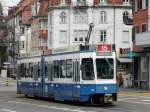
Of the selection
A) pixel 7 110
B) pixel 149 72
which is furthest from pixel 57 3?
pixel 7 110

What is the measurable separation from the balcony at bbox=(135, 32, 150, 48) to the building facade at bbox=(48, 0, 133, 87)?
35142 millimetres

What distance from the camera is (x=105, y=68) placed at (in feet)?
99.2

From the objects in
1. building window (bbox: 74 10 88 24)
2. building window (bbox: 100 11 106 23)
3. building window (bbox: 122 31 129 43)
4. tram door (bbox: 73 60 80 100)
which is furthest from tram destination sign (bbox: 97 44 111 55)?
building window (bbox: 74 10 88 24)

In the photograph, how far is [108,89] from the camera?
30078 mm

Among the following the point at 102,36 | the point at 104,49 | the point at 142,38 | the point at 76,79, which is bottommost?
the point at 76,79

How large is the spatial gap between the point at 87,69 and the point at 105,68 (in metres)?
0.90

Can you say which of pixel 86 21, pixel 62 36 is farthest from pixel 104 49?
pixel 62 36

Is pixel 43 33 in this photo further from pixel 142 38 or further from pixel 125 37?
pixel 142 38

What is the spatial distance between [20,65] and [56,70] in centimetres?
833

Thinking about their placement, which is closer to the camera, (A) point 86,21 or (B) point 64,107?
(B) point 64,107

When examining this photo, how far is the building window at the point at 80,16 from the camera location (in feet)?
314

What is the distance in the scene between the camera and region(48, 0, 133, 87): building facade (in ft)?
308

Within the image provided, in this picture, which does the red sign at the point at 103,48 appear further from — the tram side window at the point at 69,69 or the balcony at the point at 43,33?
the balcony at the point at 43,33

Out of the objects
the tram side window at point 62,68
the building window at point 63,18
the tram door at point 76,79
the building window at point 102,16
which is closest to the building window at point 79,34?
the building window at point 63,18
